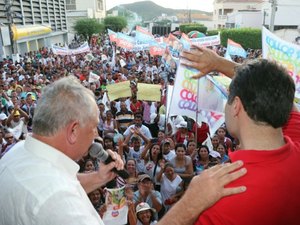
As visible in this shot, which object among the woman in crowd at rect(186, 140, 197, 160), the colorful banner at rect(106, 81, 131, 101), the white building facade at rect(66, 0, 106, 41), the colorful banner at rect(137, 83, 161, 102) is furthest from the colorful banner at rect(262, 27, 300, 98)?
the white building facade at rect(66, 0, 106, 41)

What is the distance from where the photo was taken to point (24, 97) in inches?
364

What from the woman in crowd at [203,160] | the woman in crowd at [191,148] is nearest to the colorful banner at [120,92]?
the woman in crowd at [191,148]

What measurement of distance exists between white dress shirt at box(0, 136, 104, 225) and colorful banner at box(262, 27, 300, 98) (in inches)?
185

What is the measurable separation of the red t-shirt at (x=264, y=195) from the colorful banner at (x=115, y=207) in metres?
2.03

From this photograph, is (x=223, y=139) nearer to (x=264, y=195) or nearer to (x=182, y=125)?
(x=182, y=125)

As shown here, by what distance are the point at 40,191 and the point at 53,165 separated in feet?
0.62

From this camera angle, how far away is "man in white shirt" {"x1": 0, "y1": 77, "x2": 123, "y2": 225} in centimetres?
137

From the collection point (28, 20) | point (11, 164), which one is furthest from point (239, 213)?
point (28, 20)

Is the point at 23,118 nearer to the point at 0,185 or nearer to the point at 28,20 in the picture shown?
the point at 0,185

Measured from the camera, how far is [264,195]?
1.24 meters

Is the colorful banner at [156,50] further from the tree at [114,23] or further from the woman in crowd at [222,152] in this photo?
the tree at [114,23]

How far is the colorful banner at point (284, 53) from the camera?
5.60 metres

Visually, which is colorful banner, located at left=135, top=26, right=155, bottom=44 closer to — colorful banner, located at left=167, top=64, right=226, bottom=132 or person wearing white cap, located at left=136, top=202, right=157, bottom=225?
colorful banner, located at left=167, top=64, right=226, bottom=132

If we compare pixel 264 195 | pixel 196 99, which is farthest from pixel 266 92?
pixel 196 99
